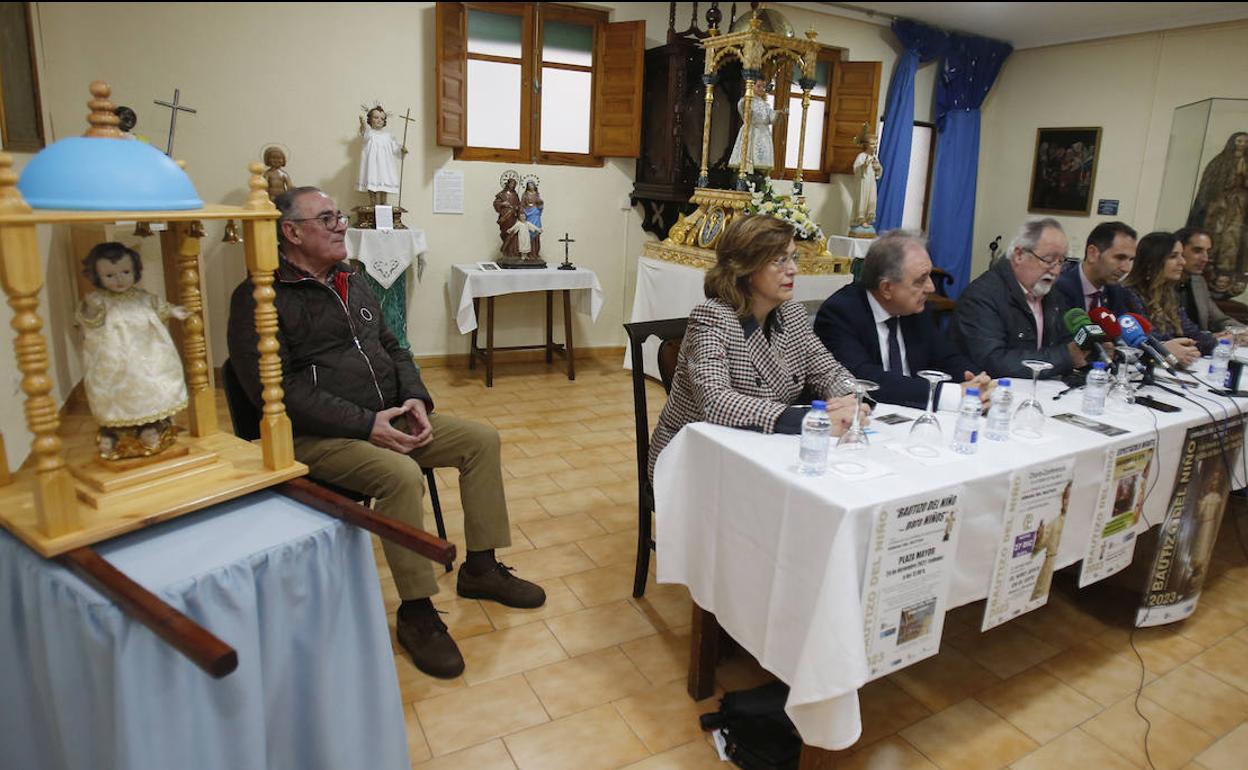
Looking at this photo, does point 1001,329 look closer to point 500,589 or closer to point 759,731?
point 759,731

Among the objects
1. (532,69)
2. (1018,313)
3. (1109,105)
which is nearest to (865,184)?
(1109,105)

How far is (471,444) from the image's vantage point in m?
2.14

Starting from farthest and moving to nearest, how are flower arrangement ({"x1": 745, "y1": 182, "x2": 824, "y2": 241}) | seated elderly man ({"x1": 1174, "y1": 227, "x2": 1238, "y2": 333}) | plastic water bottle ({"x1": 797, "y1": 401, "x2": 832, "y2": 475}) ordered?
1. flower arrangement ({"x1": 745, "y1": 182, "x2": 824, "y2": 241})
2. seated elderly man ({"x1": 1174, "y1": 227, "x2": 1238, "y2": 333})
3. plastic water bottle ({"x1": 797, "y1": 401, "x2": 832, "y2": 475})

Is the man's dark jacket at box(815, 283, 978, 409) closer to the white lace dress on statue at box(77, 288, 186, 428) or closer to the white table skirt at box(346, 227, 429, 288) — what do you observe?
the white lace dress on statue at box(77, 288, 186, 428)

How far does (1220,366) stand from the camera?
2531mm

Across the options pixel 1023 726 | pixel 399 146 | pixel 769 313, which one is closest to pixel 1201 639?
pixel 1023 726

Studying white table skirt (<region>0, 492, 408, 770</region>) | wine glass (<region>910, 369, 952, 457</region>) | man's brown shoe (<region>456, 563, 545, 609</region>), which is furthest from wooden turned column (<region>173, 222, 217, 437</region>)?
wine glass (<region>910, 369, 952, 457</region>)

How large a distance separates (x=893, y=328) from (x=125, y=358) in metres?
1.94

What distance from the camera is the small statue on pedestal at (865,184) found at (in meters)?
5.60

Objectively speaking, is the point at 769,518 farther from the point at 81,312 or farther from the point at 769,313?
the point at 81,312

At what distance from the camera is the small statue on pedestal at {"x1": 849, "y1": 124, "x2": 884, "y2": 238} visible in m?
5.60

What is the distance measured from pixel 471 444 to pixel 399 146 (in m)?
3.08

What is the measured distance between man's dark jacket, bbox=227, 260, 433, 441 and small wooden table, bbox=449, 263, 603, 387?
2360 millimetres

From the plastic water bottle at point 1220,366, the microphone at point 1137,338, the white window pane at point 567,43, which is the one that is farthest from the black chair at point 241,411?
the white window pane at point 567,43
